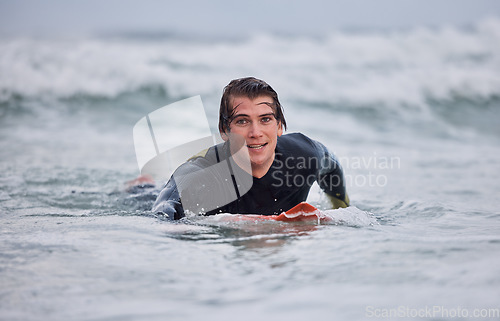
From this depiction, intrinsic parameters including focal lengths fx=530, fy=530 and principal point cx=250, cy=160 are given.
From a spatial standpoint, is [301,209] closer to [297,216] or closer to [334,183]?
[297,216]

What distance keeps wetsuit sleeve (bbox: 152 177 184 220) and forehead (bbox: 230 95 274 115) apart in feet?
1.95

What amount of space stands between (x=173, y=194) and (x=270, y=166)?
26.1 inches

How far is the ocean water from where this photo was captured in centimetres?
203

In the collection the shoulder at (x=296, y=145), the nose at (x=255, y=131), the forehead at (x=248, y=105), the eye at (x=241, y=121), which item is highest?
the forehead at (x=248, y=105)

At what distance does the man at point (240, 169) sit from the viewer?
10.5ft

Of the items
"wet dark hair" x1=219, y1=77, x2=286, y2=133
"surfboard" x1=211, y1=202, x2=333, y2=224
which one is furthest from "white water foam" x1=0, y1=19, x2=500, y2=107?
"surfboard" x1=211, y1=202, x2=333, y2=224

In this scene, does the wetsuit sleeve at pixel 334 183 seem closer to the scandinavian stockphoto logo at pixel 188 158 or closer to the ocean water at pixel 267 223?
the ocean water at pixel 267 223

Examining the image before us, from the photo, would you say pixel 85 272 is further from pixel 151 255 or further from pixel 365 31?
pixel 365 31

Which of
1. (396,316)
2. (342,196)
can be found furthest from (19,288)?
(342,196)

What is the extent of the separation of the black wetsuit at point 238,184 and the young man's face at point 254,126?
0.12 meters

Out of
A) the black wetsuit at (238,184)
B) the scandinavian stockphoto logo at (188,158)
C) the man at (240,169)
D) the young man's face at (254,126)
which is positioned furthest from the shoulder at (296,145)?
the scandinavian stockphoto logo at (188,158)

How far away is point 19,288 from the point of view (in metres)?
2.09

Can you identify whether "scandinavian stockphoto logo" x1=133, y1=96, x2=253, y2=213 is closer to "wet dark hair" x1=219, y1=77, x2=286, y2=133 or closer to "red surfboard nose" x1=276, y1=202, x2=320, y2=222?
"wet dark hair" x1=219, y1=77, x2=286, y2=133

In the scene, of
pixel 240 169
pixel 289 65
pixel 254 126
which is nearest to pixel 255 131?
pixel 254 126
